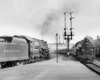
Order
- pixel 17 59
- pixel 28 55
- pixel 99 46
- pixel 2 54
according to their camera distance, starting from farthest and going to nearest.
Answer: pixel 99 46
pixel 28 55
pixel 17 59
pixel 2 54

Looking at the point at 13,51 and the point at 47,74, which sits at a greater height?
the point at 13,51

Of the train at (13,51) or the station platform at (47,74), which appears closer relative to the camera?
the station platform at (47,74)

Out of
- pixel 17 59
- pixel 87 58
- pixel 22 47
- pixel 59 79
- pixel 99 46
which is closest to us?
pixel 59 79

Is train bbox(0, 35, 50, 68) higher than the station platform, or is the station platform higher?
train bbox(0, 35, 50, 68)

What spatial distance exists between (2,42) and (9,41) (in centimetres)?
171

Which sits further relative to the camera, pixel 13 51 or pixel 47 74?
pixel 13 51

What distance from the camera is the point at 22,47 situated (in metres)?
28.4

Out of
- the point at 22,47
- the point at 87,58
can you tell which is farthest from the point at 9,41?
the point at 87,58

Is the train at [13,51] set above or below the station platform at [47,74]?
above

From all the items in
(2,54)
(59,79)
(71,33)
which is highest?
(71,33)

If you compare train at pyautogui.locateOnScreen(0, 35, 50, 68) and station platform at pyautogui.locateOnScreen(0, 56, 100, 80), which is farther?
train at pyautogui.locateOnScreen(0, 35, 50, 68)

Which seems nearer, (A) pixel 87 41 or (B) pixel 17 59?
(B) pixel 17 59

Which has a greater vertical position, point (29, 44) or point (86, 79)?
point (29, 44)

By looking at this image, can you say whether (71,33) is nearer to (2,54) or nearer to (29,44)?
(29,44)
